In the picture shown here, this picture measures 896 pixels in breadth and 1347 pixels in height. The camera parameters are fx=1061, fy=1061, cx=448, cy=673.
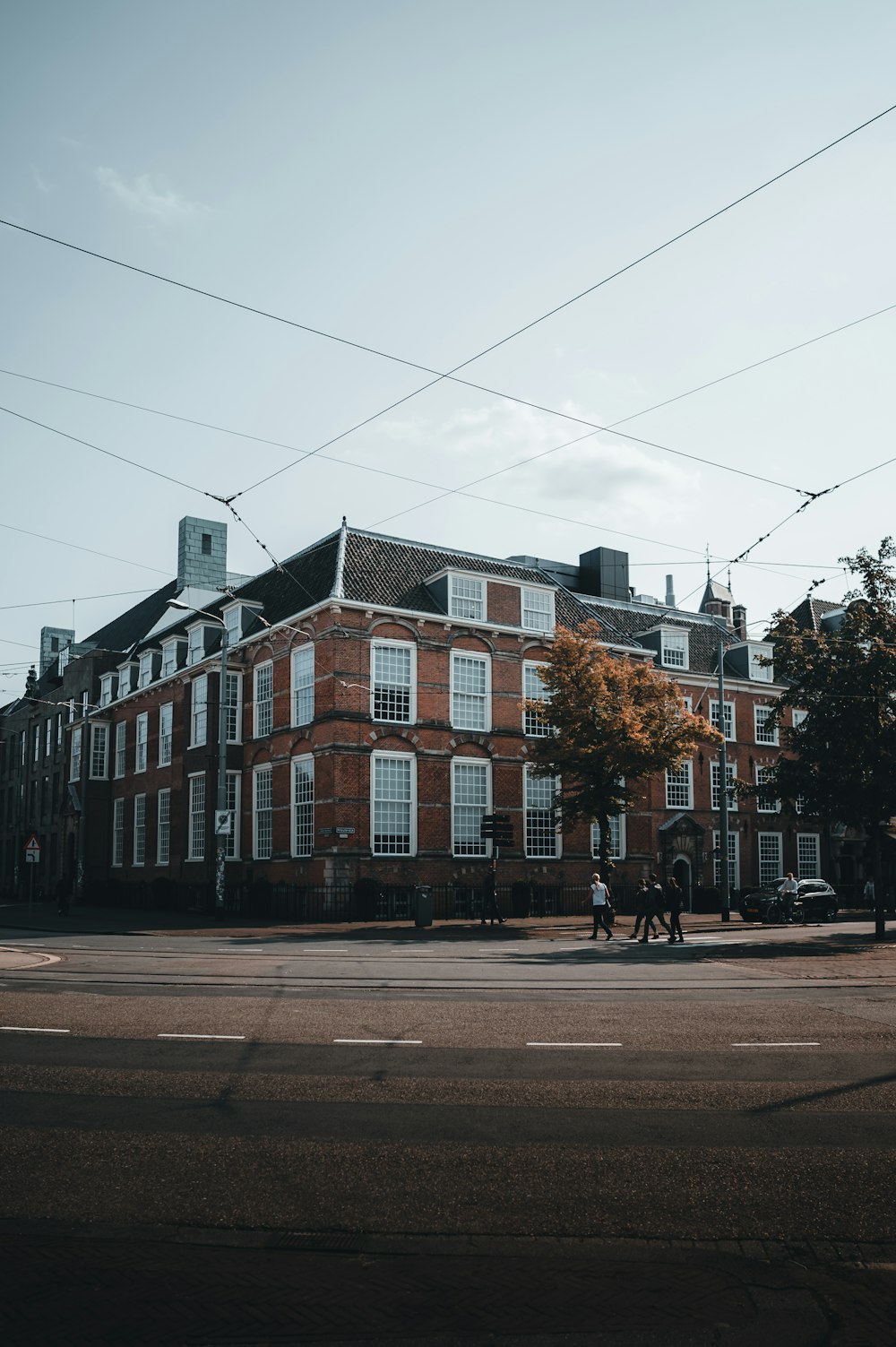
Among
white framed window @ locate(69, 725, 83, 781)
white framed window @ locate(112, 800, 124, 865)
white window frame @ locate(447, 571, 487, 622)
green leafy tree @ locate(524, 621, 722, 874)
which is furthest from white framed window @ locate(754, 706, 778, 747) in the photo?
white framed window @ locate(69, 725, 83, 781)

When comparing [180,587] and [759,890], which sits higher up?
[180,587]

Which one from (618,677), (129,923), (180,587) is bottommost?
(129,923)

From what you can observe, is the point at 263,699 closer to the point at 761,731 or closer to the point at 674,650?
the point at 674,650

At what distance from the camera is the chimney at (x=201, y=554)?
53.7 meters

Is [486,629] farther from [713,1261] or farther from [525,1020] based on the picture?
[713,1261]

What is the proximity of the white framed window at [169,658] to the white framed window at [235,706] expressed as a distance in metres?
6.05

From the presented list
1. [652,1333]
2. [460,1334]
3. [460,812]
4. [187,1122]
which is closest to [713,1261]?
[652,1333]

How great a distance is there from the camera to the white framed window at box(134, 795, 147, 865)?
4950 cm

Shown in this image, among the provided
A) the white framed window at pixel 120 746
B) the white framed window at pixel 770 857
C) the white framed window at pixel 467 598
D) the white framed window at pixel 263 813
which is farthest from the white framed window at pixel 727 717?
the white framed window at pixel 120 746

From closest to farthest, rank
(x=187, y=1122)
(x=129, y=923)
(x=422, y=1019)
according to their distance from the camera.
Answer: (x=187, y=1122) < (x=422, y=1019) < (x=129, y=923)

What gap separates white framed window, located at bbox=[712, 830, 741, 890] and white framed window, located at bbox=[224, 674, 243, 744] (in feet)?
70.2

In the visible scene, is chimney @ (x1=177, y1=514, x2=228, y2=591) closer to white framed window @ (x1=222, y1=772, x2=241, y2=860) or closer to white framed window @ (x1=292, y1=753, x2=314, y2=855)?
white framed window @ (x1=222, y1=772, x2=241, y2=860)

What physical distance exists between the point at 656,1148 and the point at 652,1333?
262 centimetres

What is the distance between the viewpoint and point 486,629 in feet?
128
